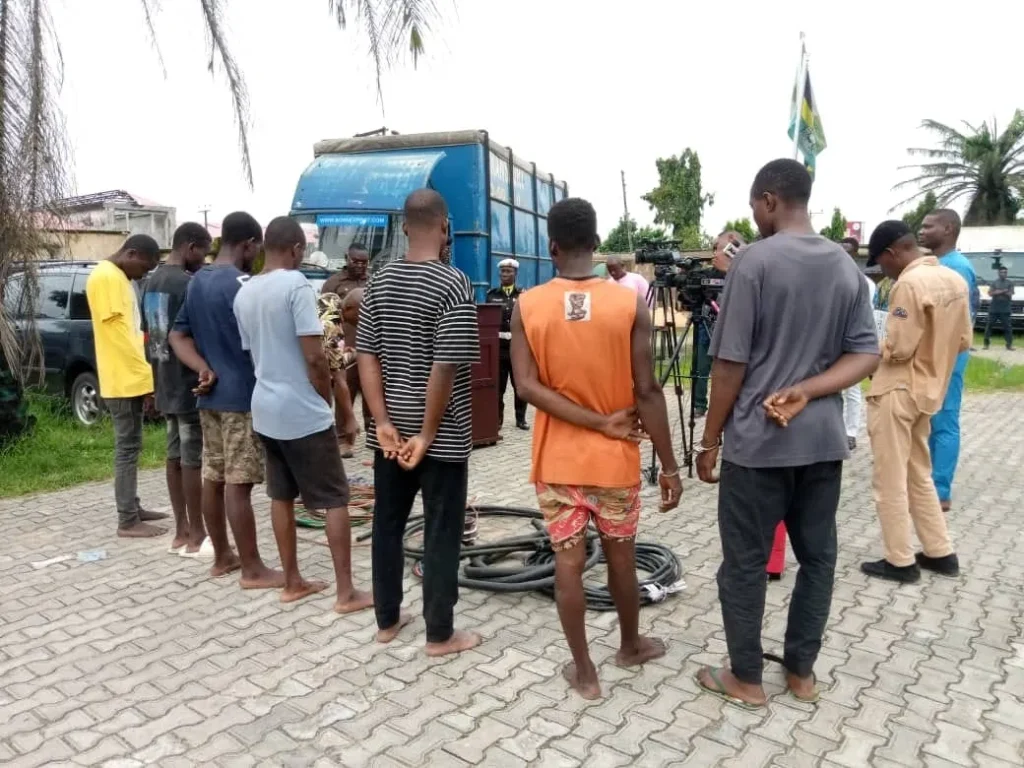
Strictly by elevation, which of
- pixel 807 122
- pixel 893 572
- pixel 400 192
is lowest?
pixel 893 572

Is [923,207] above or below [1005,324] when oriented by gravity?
above

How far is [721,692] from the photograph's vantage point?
3121 mm

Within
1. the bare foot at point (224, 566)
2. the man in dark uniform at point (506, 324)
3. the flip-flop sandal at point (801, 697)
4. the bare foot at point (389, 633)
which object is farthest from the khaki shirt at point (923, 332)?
the man in dark uniform at point (506, 324)

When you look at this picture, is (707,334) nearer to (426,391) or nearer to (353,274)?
(353,274)

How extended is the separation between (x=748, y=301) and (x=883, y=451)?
6.24 feet

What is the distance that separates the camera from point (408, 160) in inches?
419

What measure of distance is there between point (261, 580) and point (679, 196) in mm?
38505

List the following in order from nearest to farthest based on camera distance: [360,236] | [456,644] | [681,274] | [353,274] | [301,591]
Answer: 1. [456,644]
2. [301,591]
3. [681,274]
4. [353,274]
5. [360,236]

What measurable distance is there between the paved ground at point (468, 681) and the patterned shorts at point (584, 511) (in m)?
0.65

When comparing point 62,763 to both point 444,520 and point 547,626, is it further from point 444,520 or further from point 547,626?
point 547,626

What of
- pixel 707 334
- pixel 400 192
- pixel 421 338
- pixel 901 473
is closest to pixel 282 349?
pixel 421 338

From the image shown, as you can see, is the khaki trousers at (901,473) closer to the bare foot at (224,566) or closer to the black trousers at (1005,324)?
the bare foot at (224,566)

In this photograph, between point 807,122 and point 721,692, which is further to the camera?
point 807,122

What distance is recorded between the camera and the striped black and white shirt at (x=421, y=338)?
3223 millimetres
